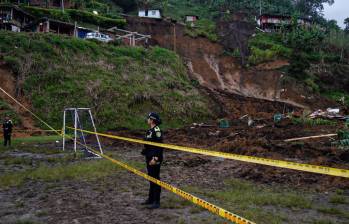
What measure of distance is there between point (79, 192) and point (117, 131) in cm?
1957

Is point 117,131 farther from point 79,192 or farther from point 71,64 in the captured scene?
point 79,192

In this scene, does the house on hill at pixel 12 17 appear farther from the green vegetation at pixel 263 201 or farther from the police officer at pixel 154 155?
the police officer at pixel 154 155

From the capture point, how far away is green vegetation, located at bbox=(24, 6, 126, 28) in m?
48.9

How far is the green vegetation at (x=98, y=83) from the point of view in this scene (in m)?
31.4

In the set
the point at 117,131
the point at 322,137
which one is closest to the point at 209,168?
the point at 322,137

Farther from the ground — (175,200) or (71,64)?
(71,64)

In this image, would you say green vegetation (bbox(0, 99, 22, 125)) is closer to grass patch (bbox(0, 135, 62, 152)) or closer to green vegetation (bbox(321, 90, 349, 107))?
grass patch (bbox(0, 135, 62, 152))

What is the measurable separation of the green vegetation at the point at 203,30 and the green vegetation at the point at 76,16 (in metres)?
10.8

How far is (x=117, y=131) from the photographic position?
95.4 feet

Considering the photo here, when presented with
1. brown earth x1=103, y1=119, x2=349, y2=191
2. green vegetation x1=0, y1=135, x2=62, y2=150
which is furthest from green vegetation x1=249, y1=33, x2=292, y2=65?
green vegetation x1=0, y1=135, x2=62, y2=150

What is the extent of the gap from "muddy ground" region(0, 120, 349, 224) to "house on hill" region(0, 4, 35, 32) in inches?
1276

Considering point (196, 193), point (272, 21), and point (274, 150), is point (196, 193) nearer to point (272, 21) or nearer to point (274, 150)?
point (274, 150)

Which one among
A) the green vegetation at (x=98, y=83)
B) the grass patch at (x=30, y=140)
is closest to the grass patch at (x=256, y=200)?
the grass patch at (x=30, y=140)

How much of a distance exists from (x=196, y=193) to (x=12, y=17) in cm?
4392
